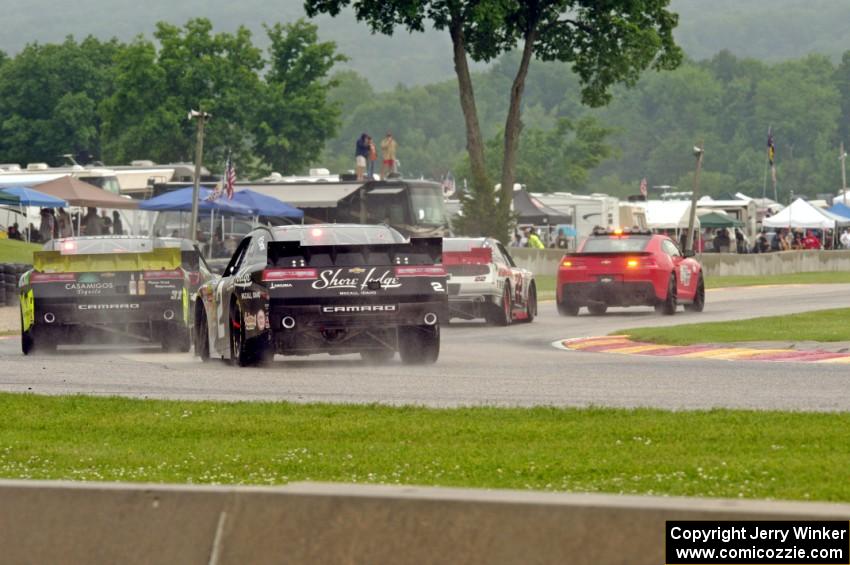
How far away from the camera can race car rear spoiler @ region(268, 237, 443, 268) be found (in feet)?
59.3

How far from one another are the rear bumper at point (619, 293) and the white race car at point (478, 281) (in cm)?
242

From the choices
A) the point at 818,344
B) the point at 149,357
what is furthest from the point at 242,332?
the point at 818,344

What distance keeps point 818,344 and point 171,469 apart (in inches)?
536

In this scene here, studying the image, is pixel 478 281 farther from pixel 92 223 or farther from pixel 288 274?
pixel 92 223

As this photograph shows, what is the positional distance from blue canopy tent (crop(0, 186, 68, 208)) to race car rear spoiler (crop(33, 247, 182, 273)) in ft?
86.5

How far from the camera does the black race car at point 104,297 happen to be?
828 inches

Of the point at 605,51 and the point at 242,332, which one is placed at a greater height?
the point at 605,51

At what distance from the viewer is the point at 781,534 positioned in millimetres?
5855

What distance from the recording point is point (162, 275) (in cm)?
2148

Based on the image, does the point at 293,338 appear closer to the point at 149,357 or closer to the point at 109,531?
the point at 149,357

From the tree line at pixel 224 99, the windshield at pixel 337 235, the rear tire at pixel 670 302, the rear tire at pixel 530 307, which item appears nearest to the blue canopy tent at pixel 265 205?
the rear tire at pixel 670 302

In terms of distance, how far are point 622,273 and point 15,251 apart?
2025 centimetres

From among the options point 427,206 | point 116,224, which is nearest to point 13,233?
point 116,224

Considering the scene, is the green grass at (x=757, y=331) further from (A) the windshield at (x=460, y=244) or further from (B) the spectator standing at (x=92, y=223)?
(B) the spectator standing at (x=92, y=223)
